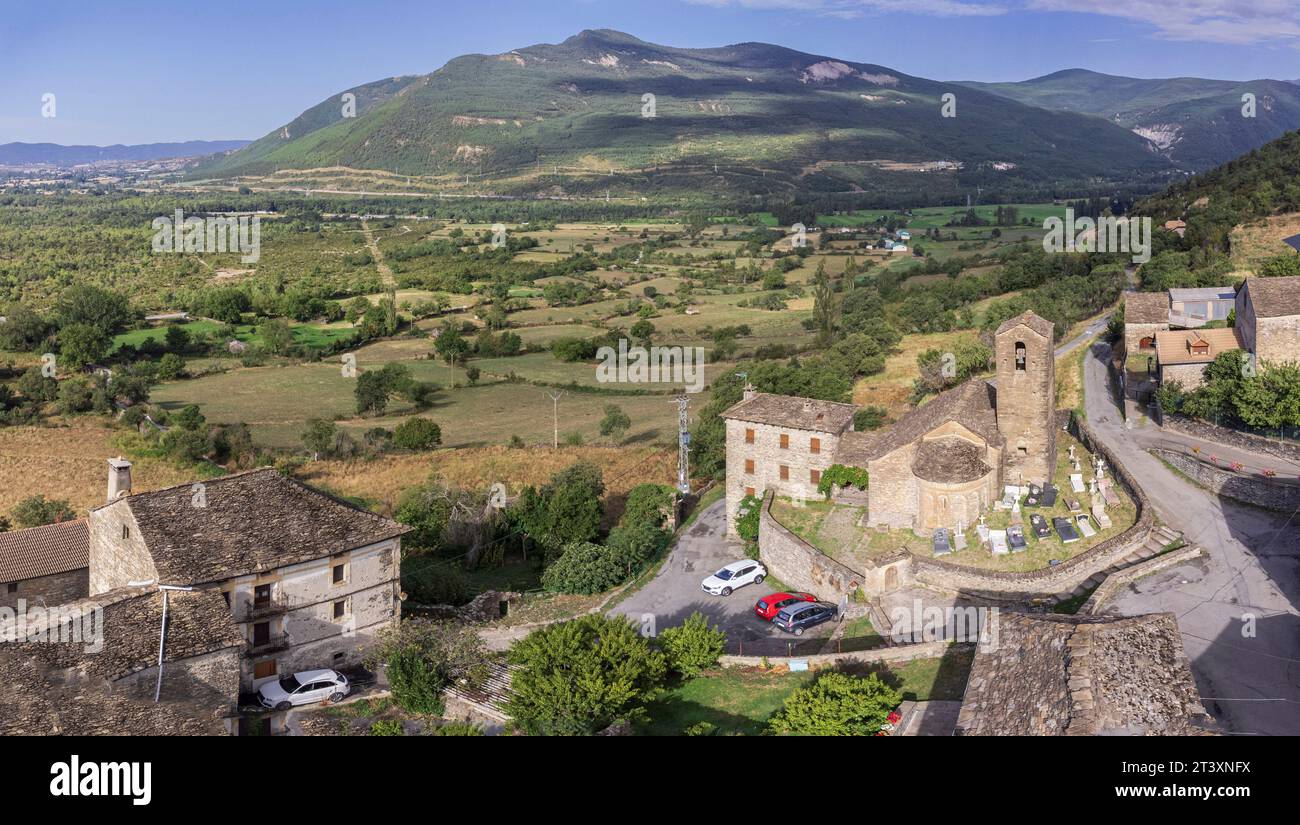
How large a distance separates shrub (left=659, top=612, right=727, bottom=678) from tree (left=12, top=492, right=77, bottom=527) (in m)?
29.5

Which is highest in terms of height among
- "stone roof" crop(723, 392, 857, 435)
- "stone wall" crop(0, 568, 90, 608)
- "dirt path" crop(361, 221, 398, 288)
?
"dirt path" crop(361, 221, 398, 288)

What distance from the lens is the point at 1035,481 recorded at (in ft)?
122

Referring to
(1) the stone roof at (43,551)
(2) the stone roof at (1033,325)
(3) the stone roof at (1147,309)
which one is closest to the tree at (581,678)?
(1) the stone roof at (43,551)

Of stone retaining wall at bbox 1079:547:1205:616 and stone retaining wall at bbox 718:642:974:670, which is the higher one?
stone retaining wall at bbox 1079:547:1205:616

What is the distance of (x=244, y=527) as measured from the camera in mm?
29688

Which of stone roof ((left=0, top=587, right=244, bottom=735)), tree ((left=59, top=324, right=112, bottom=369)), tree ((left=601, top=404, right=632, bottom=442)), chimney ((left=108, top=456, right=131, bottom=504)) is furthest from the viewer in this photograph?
tree ((left=59, top=324, right=112, bottom=369))

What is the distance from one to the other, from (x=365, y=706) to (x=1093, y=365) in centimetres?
4577

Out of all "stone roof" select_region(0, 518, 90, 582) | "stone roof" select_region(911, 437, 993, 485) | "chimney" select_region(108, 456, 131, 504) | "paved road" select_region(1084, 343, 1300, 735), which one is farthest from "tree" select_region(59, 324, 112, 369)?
"paved road" select_region(1084, 343, 1300, 735)

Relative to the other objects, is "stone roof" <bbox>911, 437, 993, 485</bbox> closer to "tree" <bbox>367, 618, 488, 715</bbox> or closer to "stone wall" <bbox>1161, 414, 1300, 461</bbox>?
"stone wall" <bbox>1161, 414, 1300, 461</bbox>

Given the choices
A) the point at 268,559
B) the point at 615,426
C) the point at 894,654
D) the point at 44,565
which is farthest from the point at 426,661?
the point at 615,426

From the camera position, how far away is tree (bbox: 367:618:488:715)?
88.5 ft

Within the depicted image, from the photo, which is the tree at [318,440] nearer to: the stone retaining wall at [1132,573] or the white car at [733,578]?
the white car at [733,578]
